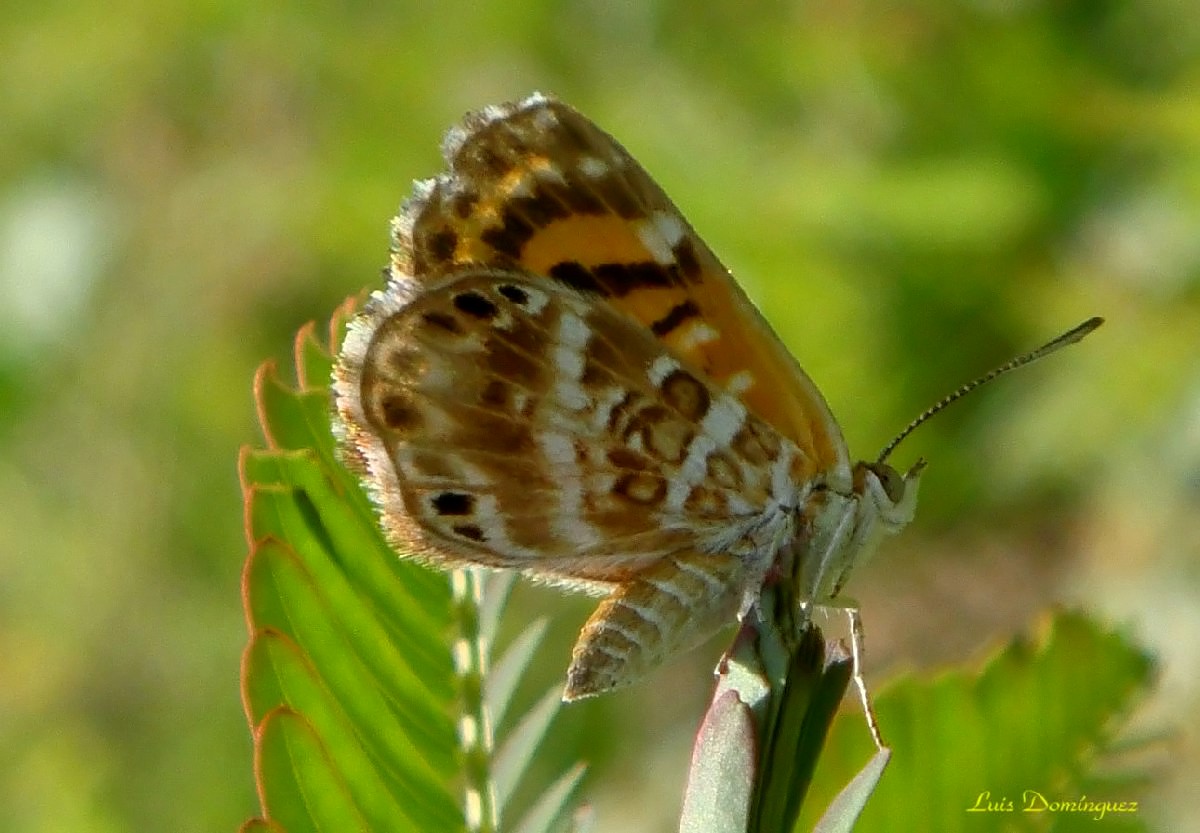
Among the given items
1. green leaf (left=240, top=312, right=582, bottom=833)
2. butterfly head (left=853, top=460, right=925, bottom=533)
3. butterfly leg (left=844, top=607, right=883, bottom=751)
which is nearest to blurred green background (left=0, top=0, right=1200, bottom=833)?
butterfly head (left=853, top=460, right=925, bottom=533)

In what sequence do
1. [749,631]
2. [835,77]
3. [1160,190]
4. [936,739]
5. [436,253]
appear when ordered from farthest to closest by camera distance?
1. [835,77]
2. [1160,190]
3. [436,253]
4. [936,739]
5. [749,631]

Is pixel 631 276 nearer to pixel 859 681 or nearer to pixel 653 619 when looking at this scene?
pixel 653 619

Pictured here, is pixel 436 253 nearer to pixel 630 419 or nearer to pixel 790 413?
pixel 630 419

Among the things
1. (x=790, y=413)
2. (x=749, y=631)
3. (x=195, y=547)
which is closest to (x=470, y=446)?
(x=790, y=413)

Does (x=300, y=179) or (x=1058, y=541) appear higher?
(x=300, y=179)

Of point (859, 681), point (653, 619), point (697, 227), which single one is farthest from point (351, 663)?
point (697, 227)

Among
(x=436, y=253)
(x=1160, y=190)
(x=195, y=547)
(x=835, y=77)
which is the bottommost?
(x=436, y=253)

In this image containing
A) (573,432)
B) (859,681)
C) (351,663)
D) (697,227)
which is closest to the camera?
(351,663)

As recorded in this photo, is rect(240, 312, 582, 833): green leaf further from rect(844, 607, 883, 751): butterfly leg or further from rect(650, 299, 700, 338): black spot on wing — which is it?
rect(650, 299, 700, 338): black spot on wing
